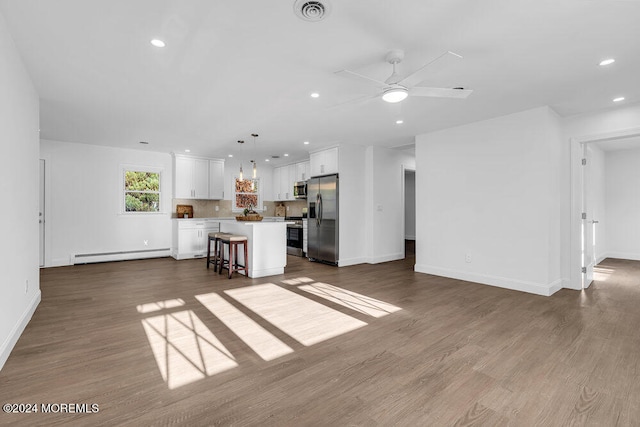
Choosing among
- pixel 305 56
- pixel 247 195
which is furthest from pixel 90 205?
pixel 305 56

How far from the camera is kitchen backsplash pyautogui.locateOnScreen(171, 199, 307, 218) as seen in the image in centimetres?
778

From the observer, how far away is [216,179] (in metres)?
7.96

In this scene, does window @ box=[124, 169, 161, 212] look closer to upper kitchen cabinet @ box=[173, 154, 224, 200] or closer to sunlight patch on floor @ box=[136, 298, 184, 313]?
upper kitchen cabinet @ box=[173, 154, 224, 200]

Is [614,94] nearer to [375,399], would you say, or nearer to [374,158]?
[374,158]

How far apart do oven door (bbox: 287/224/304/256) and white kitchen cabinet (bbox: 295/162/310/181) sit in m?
1.31

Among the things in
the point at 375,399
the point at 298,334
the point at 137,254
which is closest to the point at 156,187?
the point at 137,254

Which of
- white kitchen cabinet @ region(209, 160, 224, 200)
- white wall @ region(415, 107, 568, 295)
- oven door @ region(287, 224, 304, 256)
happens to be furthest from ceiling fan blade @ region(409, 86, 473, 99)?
white kitchen cabinet @ region(209, 160, 224, 200)

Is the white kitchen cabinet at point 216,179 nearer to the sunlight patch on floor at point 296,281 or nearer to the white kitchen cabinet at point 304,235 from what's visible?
the white kitchen cabinet at point 304,235

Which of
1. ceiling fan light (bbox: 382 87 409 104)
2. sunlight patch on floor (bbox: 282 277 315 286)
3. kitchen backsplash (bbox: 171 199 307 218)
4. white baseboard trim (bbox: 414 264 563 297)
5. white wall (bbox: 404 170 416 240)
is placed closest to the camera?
ceiling fan light (bbox: 382 87 409 104)

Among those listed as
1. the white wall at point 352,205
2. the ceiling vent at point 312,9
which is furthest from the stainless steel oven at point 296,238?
the ceiling vent at point 312,9

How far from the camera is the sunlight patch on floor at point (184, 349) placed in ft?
7.17

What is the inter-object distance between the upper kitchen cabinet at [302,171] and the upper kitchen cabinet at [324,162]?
107cm

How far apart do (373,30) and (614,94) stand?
3.30 meters

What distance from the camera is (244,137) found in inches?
225
